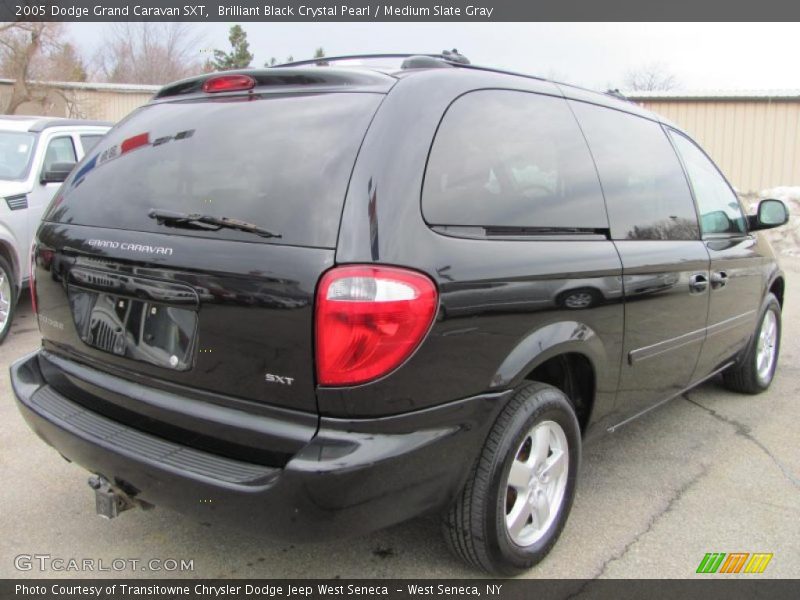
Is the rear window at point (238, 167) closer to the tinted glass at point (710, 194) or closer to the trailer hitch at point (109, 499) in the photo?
the trailer hitch at point (109, 499)

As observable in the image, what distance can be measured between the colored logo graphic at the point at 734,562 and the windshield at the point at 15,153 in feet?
21.1

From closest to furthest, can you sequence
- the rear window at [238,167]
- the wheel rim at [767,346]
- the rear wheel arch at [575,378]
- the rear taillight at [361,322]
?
the rear taillight at [361,322], the rear window at [238,167], the rear wheel arch at [575,378], the wheel rim at [767,346]

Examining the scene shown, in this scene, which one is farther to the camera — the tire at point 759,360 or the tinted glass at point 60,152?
the tinted glass at point 60,152

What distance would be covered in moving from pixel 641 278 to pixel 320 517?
175 cm

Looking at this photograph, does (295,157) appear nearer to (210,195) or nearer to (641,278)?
(210,195)

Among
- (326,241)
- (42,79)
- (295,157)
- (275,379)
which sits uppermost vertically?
(42,79)

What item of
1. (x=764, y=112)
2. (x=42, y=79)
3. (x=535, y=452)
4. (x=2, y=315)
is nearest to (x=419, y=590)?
(x=535, y=452)

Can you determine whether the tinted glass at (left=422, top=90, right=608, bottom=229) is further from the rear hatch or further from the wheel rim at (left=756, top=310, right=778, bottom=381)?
the wheel rim at (left=756, top=310, right=778, bottom=381)

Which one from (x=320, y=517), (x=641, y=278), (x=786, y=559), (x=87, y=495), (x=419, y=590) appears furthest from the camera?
(x=87, y=495)

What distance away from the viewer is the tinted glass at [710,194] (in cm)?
367

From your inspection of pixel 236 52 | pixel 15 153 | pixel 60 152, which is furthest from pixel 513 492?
pixel 236 52

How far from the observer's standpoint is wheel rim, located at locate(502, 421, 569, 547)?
2416 millimetres

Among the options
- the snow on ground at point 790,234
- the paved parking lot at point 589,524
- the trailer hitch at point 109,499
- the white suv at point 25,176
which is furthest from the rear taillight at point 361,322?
the snow on ground at point 790,234

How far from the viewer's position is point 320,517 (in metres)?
1.88
